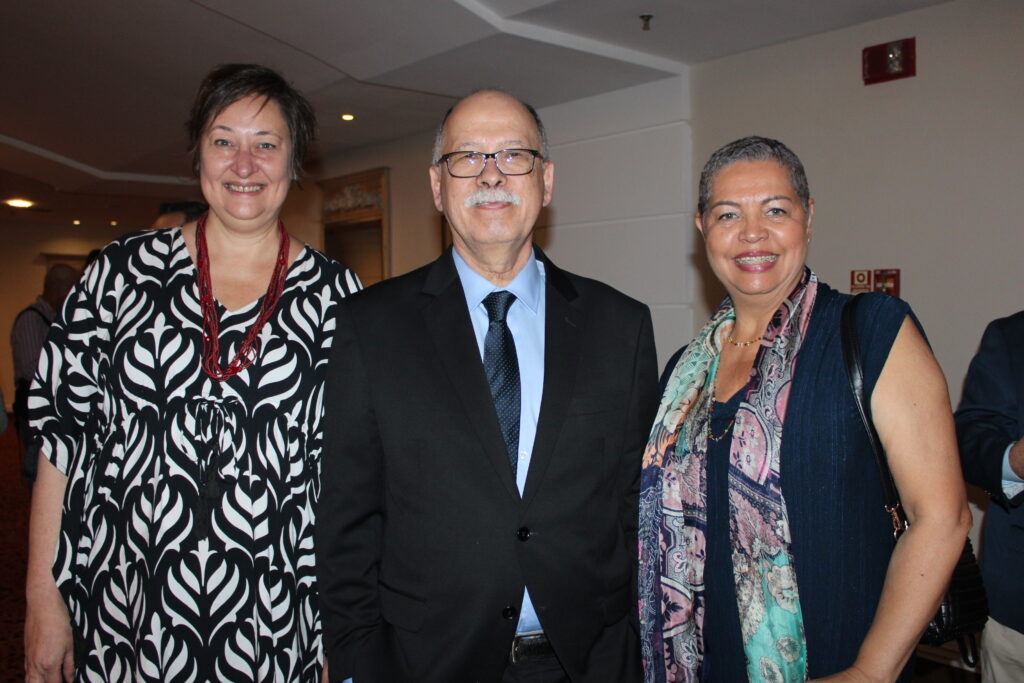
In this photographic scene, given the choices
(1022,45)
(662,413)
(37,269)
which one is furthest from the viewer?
(37,269)

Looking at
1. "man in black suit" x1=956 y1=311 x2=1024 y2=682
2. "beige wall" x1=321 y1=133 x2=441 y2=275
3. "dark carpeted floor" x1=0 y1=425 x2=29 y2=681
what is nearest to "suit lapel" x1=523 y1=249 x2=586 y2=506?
"man in black suit" x1=956 y1=311 x2=1024 y2=682

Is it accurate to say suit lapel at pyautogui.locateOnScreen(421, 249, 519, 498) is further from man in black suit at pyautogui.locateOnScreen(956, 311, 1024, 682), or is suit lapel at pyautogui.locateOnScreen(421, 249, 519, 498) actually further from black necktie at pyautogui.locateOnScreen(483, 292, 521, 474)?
man in black suit at pyautogui.locateOnScreen(956, 311, 1024, 682)

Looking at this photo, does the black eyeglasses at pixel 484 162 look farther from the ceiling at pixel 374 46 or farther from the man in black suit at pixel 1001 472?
the ceiling at pixel 374 46

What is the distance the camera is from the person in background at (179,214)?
4145mm

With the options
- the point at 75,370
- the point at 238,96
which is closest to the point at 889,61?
the point at 238,96

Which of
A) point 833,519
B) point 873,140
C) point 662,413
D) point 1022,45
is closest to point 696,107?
point 873,140

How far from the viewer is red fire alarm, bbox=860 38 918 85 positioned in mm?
4027

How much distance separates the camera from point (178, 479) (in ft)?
5.48

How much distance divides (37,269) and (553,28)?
13519 mm

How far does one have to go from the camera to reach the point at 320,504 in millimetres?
1629

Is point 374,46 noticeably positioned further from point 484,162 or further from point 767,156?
point 767,156

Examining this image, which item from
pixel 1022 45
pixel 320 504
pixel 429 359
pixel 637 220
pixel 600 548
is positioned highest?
pixel 1022 45

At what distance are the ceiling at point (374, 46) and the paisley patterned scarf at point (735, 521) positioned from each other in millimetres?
2812

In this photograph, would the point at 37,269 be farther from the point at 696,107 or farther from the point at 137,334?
the point at 137,334
